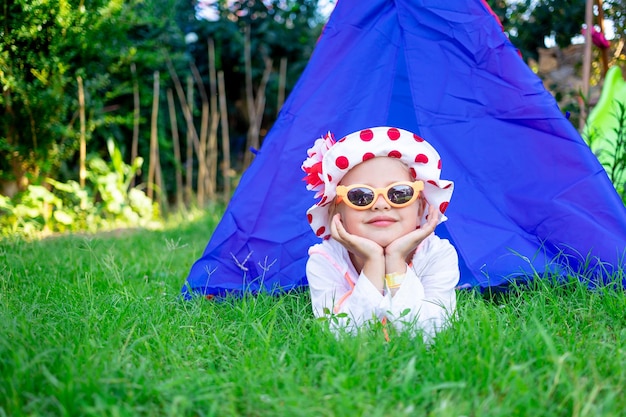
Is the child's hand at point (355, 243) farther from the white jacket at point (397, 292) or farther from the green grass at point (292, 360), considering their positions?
the green grass at point (292, 360)

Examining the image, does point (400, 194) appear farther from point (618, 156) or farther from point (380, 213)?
point (618, 156)

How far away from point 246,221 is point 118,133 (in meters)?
3.34

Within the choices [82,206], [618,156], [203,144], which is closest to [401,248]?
[618,156]

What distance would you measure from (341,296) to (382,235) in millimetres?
253

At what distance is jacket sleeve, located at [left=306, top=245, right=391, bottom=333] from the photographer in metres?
1.90

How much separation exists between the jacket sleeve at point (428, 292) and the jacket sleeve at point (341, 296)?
52 mm

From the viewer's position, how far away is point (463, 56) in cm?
269

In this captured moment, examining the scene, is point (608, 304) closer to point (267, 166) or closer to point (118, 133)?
point (267, 166)

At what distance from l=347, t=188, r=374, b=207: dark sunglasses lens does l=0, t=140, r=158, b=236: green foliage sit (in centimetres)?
270

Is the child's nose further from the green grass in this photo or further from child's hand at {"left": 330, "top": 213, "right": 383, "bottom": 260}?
the green grass

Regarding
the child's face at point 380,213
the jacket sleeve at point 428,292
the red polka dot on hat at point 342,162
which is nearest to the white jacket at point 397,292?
the jacket sleeve at point 428,292

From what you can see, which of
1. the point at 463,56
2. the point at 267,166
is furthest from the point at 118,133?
the point at 463,56

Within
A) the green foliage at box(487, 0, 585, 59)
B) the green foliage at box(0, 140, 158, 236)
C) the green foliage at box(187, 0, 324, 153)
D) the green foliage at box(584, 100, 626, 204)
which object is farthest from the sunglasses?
the green foliage at box(187, 0, 324, 153)

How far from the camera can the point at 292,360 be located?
5.71 ft
